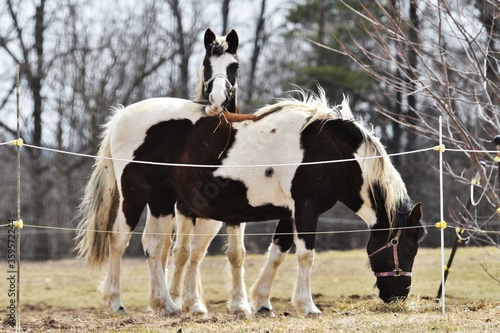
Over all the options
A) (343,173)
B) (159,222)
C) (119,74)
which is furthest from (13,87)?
(343,173)

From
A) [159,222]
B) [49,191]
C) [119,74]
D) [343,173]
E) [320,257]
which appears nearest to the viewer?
[343,173]

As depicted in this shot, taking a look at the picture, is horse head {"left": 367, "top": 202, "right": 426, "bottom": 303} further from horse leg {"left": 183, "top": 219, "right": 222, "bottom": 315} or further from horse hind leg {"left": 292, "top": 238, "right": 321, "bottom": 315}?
horse leg {"left": 183, "top": 219, "right": 222, "bottom": 315}

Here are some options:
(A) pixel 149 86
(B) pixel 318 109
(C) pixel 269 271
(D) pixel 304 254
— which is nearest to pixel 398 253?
(D) pixel 304 254

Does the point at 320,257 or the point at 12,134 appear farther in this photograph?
the point at 12,134

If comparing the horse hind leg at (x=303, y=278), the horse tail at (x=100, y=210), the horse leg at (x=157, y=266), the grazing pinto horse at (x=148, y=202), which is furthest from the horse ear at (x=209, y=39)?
the horse hind leg at (x=303, y=278)

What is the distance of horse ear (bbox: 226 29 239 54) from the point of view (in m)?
7.57

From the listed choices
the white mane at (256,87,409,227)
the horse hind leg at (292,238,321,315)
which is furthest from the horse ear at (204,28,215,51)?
the horse hind leg at (292,238,321,315)

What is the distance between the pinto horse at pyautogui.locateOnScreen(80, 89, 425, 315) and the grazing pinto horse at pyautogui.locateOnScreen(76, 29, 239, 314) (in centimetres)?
2

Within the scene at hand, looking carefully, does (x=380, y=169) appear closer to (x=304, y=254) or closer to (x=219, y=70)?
(x=304, y=254)

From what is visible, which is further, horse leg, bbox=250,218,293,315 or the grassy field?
horse leg, bbox=250,218,293,315

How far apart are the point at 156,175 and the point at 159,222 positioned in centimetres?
60

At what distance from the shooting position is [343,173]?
7.23 meters

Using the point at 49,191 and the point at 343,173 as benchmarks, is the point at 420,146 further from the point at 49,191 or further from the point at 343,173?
the point at 343,173

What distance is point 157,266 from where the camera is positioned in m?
7.71
